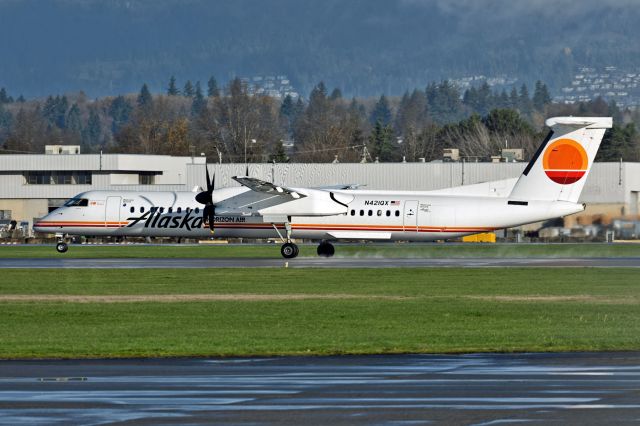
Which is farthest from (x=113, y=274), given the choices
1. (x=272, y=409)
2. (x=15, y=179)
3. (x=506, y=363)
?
(x=15, y=179)

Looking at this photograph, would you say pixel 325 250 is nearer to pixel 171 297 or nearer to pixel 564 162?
pixel 564 162

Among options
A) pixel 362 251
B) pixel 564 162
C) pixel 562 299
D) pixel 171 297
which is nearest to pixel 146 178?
pixel 362 251

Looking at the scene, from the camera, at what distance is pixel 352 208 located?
57.5 m

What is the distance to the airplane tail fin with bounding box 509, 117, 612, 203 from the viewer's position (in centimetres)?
5553

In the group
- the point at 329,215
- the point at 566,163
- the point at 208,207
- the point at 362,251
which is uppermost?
the point at 566,163

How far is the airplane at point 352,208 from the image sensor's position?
55688mm

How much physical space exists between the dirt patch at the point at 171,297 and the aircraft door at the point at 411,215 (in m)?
19.3

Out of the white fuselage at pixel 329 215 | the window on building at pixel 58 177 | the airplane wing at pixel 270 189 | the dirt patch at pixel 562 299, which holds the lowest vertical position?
→ the dirt patch at pixel 562 299

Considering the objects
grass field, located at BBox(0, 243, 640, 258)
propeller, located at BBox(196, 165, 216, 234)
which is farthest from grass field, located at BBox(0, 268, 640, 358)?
grass field, located at BBox(0, 243, 640, 258)

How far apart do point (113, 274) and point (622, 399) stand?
32.8 metres

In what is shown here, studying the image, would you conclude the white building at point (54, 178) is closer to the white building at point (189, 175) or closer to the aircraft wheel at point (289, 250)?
the white building at point (189, 175)

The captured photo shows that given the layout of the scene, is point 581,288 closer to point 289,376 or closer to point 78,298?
point 78,298

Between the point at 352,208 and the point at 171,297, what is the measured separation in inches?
846

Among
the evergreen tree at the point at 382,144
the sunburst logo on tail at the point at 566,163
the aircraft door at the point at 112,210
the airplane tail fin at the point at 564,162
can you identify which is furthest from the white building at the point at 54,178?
the evergreen tree at the point at 382,144
